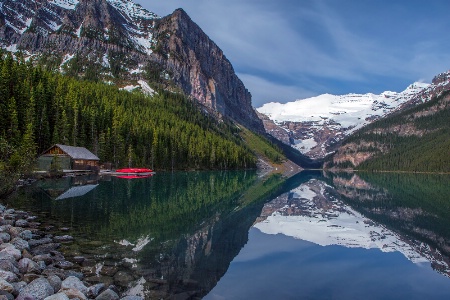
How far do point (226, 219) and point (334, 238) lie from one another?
10090 millimetres

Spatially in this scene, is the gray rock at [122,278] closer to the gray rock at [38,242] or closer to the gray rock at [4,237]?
the gray rock at [38,242]

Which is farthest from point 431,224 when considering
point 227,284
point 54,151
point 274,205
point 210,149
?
point 210,149

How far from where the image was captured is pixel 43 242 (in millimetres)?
19781

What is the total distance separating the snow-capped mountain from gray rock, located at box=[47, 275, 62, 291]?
19.2m

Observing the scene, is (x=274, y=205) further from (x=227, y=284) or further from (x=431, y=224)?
(x=227, y=284)

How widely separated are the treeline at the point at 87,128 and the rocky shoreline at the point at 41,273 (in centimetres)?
1980

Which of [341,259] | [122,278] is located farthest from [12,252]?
[341,259]

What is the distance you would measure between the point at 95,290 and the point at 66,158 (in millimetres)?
74675

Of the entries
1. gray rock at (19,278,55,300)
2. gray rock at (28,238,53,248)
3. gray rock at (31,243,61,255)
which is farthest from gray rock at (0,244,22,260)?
gray rock at (19,278,55,300)

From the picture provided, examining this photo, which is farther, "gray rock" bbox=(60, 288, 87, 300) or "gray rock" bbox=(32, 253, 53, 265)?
"gray rock" bbox=(32, 253, 53, 265)

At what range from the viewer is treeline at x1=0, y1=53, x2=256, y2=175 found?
7362 centimetres

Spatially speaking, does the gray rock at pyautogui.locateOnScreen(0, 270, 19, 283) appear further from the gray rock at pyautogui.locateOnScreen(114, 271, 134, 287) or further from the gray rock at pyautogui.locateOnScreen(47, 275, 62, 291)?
the gray rock at pyautogui.locateOnScreen(114, 271, 134, 287)

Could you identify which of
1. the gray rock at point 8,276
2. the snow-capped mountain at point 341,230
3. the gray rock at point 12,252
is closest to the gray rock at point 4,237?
the gray rock at point 12,252

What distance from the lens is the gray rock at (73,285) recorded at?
12.9 m
